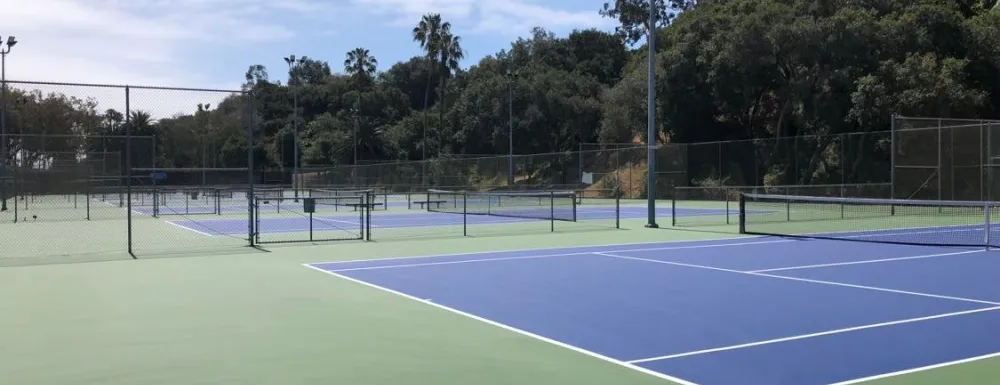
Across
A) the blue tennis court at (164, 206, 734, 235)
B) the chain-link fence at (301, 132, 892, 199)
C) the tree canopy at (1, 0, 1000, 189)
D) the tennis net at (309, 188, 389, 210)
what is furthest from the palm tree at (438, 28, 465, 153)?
the blue tennis court at (164, 206, 734, 235)

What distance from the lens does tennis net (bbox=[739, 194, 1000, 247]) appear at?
56.4ft

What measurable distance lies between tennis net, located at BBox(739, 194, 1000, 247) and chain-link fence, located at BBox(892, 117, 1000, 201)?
1.01 m

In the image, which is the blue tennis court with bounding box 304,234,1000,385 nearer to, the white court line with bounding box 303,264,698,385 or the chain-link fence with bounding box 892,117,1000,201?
the white court line with bounding box 303,264,698,385

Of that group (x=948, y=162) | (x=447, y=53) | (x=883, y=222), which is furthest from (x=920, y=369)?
(x=447, y=53)

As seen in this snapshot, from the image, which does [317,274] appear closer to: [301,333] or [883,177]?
[301,333]

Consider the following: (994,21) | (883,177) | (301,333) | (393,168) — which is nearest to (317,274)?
(301,333)

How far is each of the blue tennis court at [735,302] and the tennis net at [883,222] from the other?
5.54ft

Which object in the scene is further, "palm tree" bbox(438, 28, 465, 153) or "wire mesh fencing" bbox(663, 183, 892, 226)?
"palm tree" bbox(438, 28, 465, 153)

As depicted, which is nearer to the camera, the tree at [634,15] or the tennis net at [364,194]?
the tennis net at [364,194]

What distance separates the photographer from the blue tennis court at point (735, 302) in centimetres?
669

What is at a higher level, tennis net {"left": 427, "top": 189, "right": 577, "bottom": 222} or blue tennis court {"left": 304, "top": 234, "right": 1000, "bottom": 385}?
tennis net {"left": 427, "top": 189, "right": 577, "bottom": 222}

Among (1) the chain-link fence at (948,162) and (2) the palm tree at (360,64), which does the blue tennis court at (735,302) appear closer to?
(1) the chain-link fence at (948,162)

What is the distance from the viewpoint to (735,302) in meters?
9.48

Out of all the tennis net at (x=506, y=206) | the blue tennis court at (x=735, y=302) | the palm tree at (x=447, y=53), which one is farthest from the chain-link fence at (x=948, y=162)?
the palm tree at (x=447, y=53)
